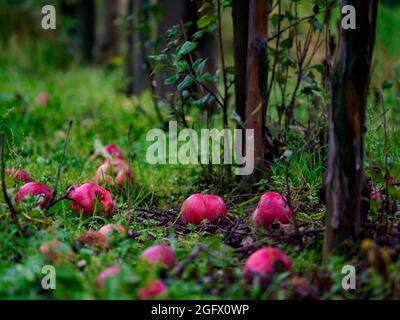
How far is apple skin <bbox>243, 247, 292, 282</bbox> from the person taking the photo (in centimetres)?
195

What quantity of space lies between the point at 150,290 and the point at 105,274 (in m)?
0.21

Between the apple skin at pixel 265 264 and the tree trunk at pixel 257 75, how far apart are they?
1.05 meters

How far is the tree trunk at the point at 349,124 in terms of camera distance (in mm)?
2062

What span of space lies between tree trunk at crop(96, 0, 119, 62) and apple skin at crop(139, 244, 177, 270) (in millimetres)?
8183

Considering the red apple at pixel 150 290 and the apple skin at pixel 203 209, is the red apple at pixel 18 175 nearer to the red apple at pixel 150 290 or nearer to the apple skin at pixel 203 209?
the apple skin at pixel 203 209

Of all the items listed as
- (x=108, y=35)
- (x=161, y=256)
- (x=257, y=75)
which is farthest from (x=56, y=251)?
(x=108, y=35)

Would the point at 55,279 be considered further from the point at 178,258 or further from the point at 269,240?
the point at 269,240

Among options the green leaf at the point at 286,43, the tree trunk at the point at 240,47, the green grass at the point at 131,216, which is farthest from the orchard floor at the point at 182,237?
the green leaf at the point at 286,43

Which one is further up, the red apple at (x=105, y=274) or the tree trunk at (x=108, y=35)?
the tree trunk at (x=108, y=35)

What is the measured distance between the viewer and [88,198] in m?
2.73

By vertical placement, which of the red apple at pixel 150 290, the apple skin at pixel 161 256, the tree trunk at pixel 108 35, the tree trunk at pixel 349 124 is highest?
the tree trunk at pixel 108 35
